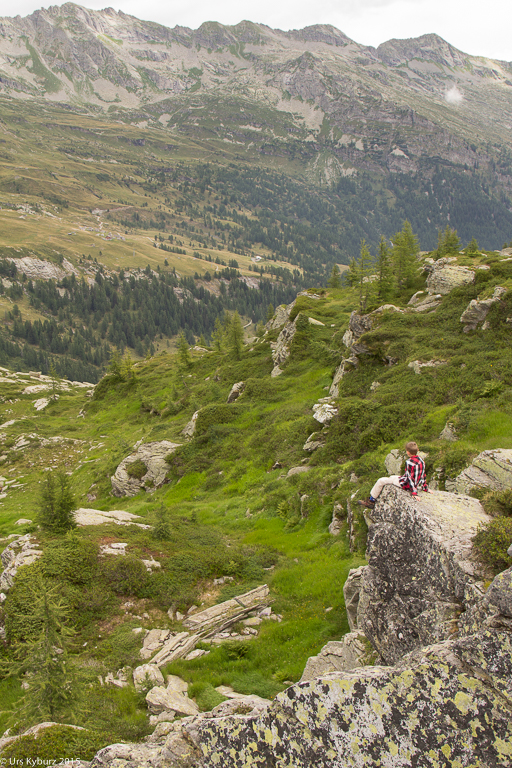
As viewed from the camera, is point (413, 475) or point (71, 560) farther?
point (71, 560)

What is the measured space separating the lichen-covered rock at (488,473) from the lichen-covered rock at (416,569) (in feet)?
7.83

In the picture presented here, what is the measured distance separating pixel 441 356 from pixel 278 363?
2446 cm

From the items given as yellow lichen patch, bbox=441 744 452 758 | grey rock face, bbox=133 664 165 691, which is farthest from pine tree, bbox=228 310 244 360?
yellow lichen patch, bbox=441 744 452 758

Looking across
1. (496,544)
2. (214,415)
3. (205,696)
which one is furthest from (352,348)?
(205,696)

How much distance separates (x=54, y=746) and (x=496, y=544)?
9577 mm

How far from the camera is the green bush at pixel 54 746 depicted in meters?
7.22

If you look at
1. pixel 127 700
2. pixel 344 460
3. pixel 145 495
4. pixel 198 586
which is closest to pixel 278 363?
pixel 145 495

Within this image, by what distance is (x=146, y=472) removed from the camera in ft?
117

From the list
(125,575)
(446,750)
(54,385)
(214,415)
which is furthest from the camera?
(54,385)

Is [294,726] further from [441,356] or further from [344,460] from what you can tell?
[441,356]

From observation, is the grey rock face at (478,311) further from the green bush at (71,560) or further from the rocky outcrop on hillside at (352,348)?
the green bush at (71,560)

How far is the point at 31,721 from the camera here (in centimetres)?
871

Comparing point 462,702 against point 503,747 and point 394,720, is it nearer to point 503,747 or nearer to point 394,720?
point 503,747

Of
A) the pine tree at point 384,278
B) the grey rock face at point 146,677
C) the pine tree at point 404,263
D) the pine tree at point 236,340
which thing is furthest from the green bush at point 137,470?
the pine tree at point 404,263
